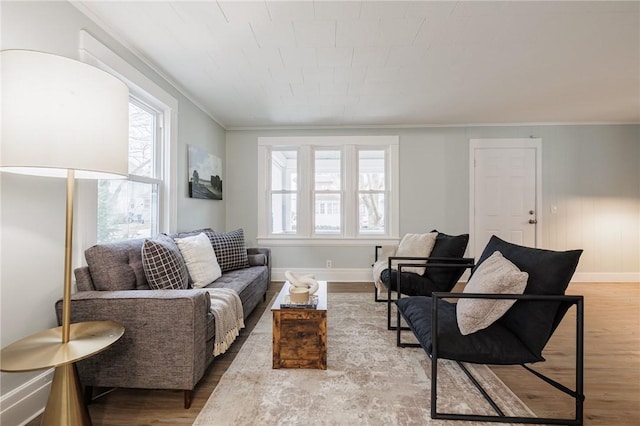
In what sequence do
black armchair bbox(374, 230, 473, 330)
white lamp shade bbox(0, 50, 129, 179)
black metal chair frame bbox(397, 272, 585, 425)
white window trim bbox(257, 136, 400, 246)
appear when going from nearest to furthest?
white lamp shade bbox(0, 50, 129, 179) < black metal chair frame bbox(397, 272, 585, 425) < black armchair bbox(374, 230, 473, 330) < white window trim bbox(257, 136, 400, 246)

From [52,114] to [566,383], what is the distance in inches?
118

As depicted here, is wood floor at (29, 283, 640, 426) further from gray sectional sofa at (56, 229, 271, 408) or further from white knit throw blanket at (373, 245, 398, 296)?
white knit throw blanket at (373, 245, 398, 296)

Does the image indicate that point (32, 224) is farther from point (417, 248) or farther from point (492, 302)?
point (417, 248)

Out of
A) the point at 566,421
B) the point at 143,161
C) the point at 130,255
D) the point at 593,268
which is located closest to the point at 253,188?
the point at 143,161

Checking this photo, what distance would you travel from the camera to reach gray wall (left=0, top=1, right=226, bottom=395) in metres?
1.40

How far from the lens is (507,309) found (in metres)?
1.49

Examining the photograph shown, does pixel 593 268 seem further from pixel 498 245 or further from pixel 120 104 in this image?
pixel 120 104

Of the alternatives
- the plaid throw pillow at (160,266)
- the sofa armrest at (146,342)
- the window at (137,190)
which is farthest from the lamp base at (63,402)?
the window at (137,190)

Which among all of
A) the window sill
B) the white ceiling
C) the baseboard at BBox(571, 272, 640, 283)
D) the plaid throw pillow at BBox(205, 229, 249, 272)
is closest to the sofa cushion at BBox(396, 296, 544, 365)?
the white ceiling

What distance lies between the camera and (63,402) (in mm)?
1129

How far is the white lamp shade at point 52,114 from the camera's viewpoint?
1036 mm

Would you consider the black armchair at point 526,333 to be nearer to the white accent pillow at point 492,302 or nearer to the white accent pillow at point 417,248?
the white accent pillow at point 492,302

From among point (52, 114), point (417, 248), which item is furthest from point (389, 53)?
point (52, 114)

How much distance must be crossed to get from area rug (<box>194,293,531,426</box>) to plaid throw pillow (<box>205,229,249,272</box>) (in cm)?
96
